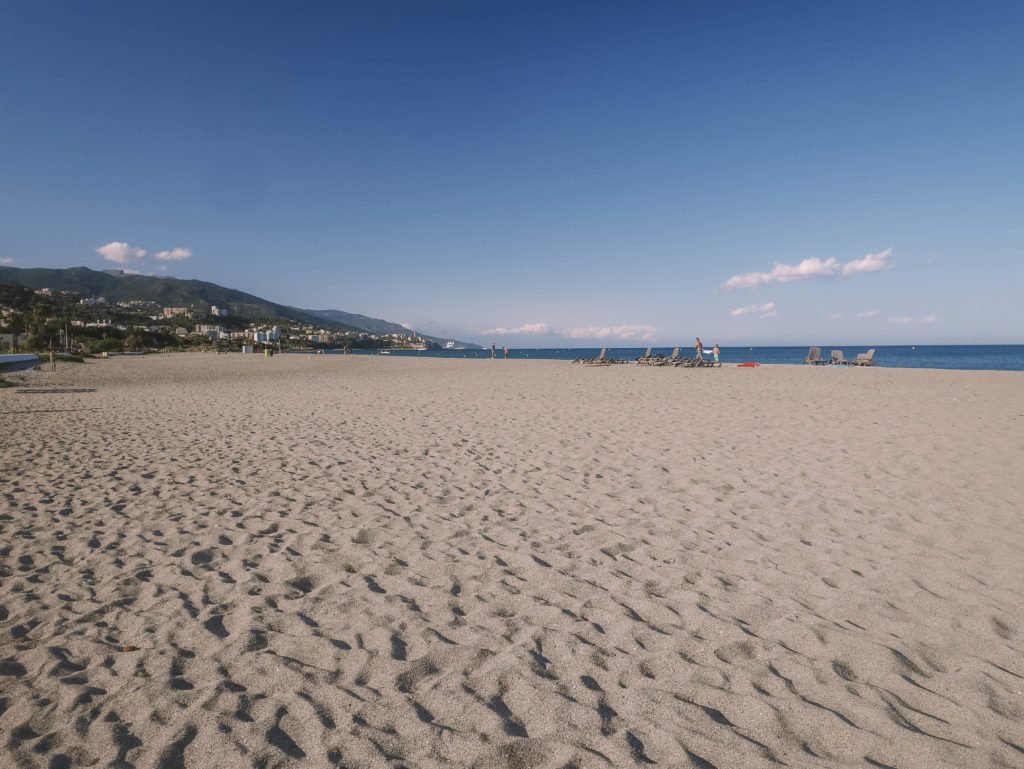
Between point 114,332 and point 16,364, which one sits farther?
point 114,332

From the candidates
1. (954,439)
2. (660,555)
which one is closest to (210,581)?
(660,555)

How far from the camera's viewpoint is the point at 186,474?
22.3 feet

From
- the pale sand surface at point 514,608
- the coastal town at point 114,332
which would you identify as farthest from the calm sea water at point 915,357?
the pale sand surface at point 514,608

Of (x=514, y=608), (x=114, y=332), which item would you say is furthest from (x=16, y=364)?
(x=114, y=332)

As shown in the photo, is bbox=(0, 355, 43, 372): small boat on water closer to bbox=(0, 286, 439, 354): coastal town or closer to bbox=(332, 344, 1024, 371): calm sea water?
bbox=(0, 286, 439, 354): coastal town

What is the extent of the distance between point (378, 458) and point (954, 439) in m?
9.50

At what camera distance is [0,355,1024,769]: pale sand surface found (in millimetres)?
2328

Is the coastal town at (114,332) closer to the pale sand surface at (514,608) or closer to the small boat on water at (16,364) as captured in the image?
the small boat on water at (16,364)

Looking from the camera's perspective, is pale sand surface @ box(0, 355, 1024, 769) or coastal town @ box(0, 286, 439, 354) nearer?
pale sand surface @ box(0, 355, 1024, 769)

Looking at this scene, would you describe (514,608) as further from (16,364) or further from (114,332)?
(114,332)

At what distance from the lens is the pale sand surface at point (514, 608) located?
7.64ft

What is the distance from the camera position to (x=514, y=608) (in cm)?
344

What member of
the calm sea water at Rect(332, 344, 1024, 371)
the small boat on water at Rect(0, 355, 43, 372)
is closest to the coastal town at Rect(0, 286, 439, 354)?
the small boat on water at Rect(0, 355, 43, 372)

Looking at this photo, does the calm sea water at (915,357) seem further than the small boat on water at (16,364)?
Yes
